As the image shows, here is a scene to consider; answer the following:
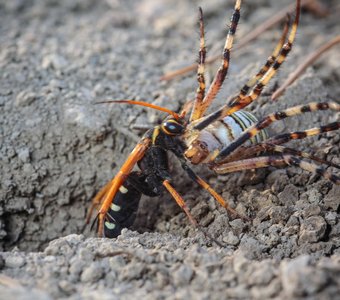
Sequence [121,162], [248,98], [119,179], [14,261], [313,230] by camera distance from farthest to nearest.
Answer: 1. [121,162]
2. [248,98]
3. [119,179]
4. [313,230]
5. [14,261]

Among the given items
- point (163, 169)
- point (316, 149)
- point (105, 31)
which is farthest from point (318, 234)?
point (105, 31)

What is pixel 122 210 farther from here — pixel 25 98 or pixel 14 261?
pixel 25 98

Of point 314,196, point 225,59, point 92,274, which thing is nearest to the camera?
point 92,274

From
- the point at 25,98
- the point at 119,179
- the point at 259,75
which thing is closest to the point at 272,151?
the point at 259,75

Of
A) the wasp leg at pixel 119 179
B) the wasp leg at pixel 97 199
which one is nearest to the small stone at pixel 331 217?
the wasp leg at pixel 119 179

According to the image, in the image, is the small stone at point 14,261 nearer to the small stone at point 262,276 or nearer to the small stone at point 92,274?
the small stone at point 92,274

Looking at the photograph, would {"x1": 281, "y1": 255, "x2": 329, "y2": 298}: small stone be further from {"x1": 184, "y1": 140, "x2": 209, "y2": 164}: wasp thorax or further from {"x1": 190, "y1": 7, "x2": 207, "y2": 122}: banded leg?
{"x1": 190, "y1": 7, "x2": 207, "y2": 122}: banded leg

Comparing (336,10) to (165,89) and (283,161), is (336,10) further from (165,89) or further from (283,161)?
(283,161)
